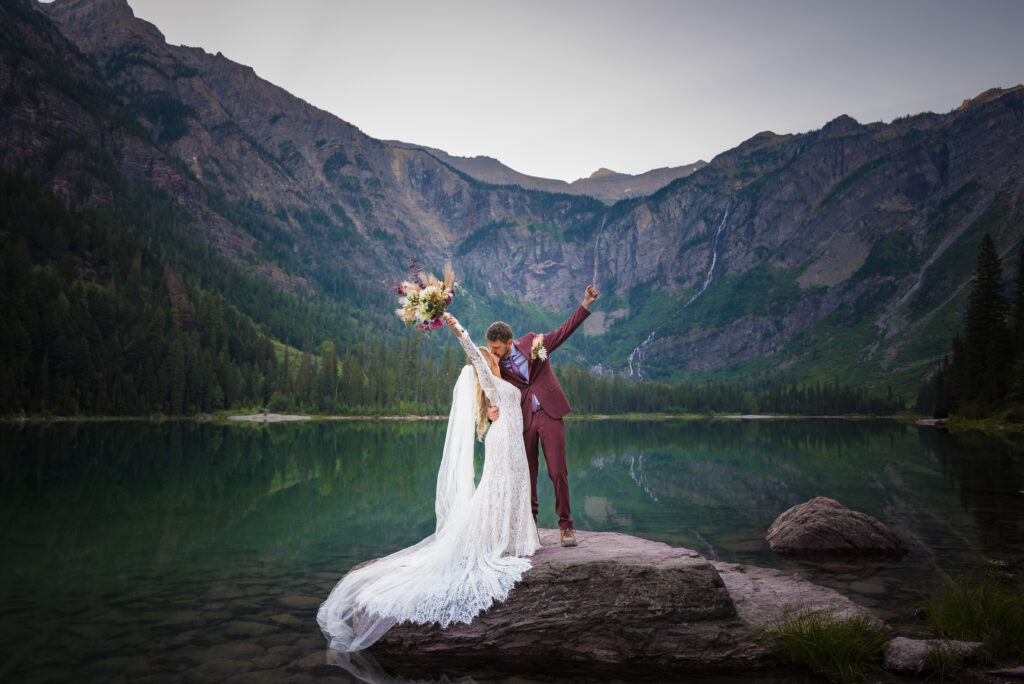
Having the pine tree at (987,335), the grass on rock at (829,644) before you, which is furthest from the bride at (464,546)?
the pine tree at (987,335)

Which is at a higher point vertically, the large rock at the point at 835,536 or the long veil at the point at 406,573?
the long veil at the point at 406,573

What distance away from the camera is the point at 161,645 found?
1023cm

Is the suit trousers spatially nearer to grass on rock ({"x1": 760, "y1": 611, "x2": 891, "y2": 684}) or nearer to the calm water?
grass on rock ({"x1": 760, "y1": 611, "x2": 891, "y2": 684})

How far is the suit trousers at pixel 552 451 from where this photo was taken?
11070 millimetres

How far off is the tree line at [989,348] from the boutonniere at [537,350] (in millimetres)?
77858

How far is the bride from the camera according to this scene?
32.1 ft

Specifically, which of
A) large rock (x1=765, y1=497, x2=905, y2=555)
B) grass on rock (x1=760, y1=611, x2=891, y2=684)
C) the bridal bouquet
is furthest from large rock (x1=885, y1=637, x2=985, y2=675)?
large rock (x1=765, y1=497, x2=905, y2=555)

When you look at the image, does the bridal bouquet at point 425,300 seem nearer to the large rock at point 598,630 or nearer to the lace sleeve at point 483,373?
the lace sleeve at point 483,373

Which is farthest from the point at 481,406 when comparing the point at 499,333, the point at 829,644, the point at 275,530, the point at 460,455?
the point at 275,530

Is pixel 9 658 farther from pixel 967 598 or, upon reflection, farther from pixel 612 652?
pixel 967 598

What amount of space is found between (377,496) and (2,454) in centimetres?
3271

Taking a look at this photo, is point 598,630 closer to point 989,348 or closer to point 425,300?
point 425,300

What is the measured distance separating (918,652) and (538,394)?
269 inches

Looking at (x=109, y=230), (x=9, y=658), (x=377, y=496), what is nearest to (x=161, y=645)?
(x=9, y=658)
